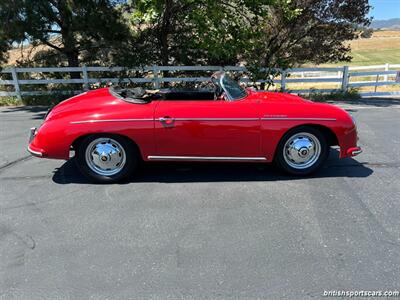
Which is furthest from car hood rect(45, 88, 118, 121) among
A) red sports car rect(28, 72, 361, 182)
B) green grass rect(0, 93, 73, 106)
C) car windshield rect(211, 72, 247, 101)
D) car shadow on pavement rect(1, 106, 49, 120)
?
green grass rect(0, 93, 73, 106)

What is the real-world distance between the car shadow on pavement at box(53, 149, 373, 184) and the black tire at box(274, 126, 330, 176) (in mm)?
94

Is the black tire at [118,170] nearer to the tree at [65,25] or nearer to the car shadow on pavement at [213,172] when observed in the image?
the car shadow on pavement at [213,172]

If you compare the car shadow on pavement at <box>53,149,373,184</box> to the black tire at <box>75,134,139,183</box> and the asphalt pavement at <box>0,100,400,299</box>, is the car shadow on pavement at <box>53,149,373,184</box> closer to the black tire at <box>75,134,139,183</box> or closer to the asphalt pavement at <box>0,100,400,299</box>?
the asphalt pavement at <box>0,100,400,299</box>

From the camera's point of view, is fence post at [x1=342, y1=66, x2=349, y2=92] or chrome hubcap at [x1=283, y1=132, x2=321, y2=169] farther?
fence post at [x1=342, y1=66, x2=349, y2=92]

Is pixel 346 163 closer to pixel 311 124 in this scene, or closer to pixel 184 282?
pixel 311 124

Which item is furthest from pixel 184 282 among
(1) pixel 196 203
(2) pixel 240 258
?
(1) pixel 196 203

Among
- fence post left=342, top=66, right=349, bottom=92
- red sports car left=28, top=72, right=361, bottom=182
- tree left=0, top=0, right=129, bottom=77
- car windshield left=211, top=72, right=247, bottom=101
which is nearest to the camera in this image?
red sports car left=28, top=72, right=361, bottom=182

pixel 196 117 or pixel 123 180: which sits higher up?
pixel 196 117

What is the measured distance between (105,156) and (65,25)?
24.8 ft

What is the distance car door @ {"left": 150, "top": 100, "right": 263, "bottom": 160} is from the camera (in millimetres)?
4160

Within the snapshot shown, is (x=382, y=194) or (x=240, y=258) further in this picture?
(x=382, y=194)

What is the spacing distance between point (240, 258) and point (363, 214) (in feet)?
4.87

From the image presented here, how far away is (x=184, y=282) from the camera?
102 inches

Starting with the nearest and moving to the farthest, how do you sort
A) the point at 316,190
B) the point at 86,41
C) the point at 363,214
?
the point at 363,214
the point at 316,190
the point at 86,41
